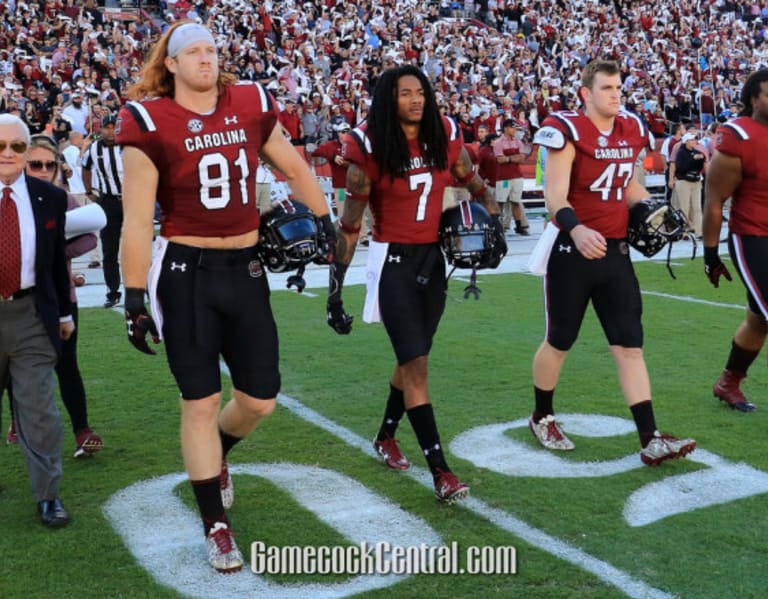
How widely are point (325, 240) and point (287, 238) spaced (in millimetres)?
182

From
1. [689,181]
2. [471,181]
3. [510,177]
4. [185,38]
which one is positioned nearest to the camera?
[185,38]

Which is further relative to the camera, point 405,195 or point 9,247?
point 405,195

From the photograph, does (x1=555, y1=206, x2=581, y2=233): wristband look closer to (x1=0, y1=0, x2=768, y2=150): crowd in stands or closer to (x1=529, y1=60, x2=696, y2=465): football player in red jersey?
(x1=529, y1=60, x2=696, y2=465): football player in red jersey

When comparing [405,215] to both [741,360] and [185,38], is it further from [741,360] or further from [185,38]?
[741,360]

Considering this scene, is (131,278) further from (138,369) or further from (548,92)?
(548,92)

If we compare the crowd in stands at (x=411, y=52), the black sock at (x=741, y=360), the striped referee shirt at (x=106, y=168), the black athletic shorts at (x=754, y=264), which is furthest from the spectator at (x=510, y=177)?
the black athletic shorts at (x=754, y=264)

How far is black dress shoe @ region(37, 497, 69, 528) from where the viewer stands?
402 cm

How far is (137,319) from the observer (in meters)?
3.50

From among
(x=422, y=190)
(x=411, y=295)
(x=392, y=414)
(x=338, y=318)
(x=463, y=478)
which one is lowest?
(x=463, y=478)

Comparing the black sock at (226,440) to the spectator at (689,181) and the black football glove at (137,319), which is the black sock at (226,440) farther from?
the spectator at (689,181)

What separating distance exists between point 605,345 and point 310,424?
2.80 metres

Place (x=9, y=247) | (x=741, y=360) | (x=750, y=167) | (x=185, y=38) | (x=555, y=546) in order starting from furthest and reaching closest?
1. (x=741, y=360)
2. (x=750, y=167)
3. (x=9, y=247)
4. (x=555, y=546)
5. (x=185, y=38)

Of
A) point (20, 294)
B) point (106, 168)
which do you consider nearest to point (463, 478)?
point (20, 294)

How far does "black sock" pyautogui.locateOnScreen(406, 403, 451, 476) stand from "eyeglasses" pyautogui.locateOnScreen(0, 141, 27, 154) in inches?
74.2
